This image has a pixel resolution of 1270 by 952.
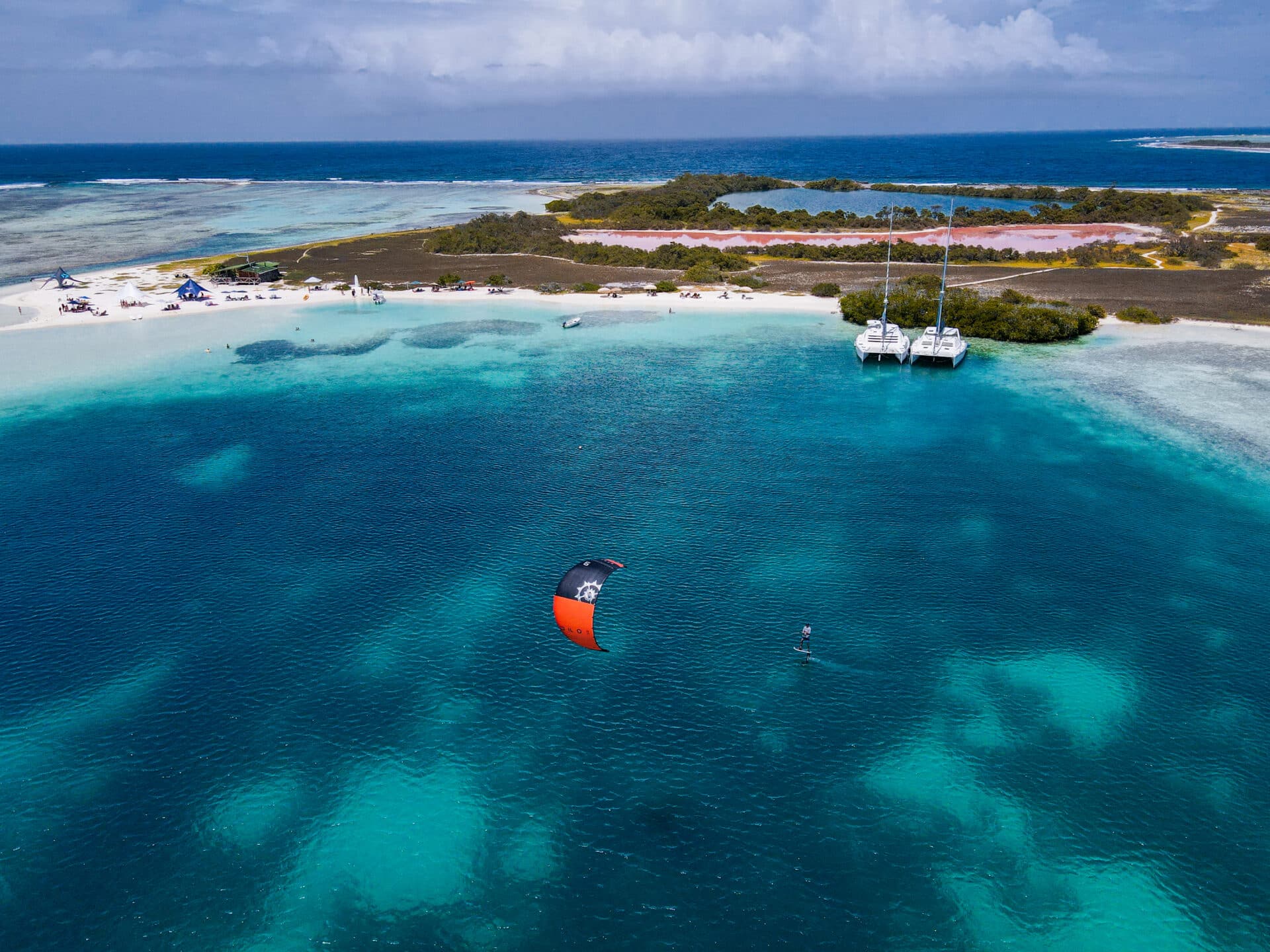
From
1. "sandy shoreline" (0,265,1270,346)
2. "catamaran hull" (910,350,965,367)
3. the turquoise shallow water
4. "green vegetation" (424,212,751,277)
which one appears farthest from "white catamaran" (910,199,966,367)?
"green vegetation" (424,212,751,277)

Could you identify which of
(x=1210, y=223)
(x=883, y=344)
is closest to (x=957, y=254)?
(x=883, y=344)

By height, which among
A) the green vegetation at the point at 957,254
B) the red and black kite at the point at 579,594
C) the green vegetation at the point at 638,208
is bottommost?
the red and black kite at the point at 579,594

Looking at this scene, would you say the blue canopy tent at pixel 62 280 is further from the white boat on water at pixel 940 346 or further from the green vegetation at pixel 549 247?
the white boat on water at pixel 940 346

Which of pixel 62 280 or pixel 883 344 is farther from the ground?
pixel 62 280

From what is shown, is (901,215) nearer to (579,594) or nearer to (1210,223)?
(1210,223)

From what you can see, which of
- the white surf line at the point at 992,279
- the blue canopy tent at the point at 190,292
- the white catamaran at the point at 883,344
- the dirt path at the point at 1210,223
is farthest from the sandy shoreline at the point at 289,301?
the dirt path at the point at 1210,223

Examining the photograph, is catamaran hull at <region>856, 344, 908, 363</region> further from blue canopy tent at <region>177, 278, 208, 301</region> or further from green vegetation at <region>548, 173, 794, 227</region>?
green vegetation at <region>548, 173, 794, 227</region>

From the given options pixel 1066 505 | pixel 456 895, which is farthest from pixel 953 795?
pixel 1066 505
